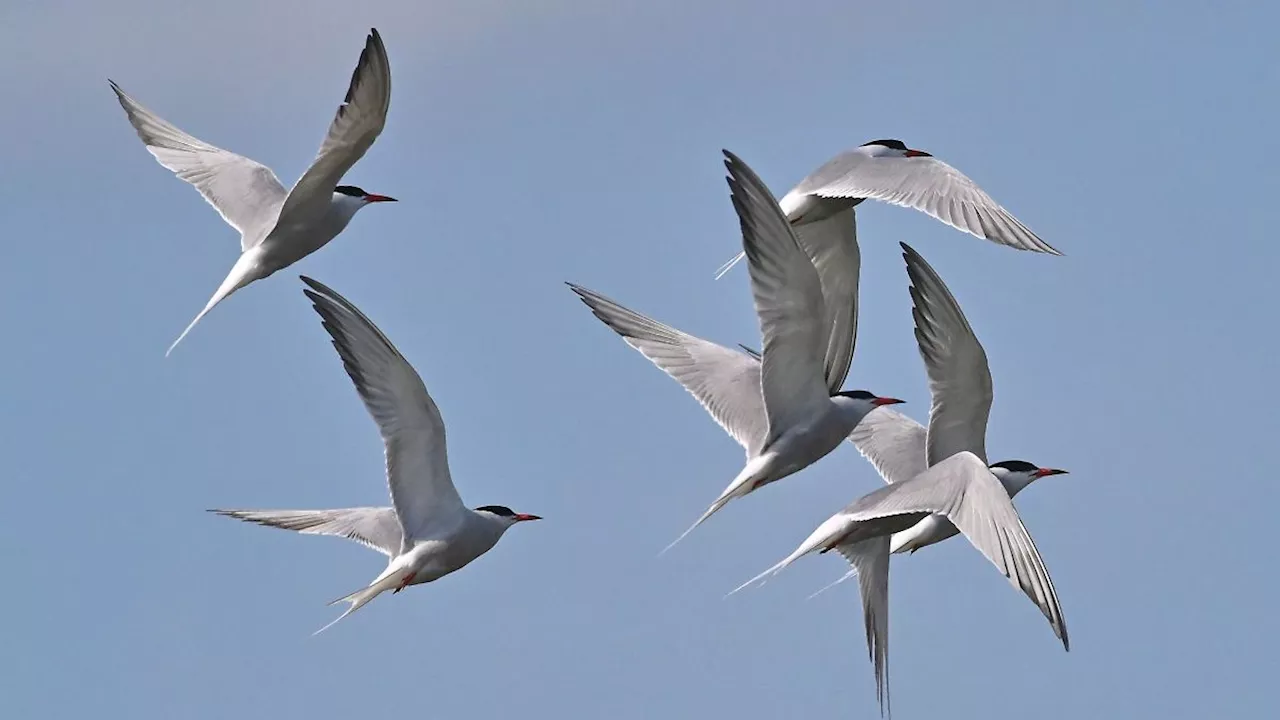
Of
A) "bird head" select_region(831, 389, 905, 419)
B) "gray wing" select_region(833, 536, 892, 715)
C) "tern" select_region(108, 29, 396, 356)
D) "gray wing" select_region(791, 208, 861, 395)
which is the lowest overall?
"gray wing" select_region(833, 536, 892, 715)

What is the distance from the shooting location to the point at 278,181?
1502 cm

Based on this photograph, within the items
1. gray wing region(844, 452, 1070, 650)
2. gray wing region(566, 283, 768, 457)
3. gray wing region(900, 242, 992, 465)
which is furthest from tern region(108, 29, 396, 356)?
gray wing region(844, 452, 1070, 650)

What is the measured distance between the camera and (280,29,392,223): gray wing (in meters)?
12.0

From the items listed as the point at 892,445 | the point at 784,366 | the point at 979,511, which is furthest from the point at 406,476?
the point at 892,445

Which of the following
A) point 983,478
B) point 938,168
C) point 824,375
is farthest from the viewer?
point 938,168

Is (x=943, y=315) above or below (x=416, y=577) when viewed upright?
above

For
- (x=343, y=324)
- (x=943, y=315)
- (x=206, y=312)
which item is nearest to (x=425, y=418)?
(x=343, y=324)

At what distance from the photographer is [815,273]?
12719 mm

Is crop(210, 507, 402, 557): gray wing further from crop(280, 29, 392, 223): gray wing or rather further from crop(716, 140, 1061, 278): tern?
crop(716, 140, 1061, 278): tern

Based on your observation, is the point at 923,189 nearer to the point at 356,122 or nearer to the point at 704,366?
the point at 704,366

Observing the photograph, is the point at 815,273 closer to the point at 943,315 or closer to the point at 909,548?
the point at 943,315

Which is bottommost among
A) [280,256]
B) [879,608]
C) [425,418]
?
[879,608]

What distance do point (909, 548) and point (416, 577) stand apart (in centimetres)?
315

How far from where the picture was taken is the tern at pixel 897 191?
13.4 metres
